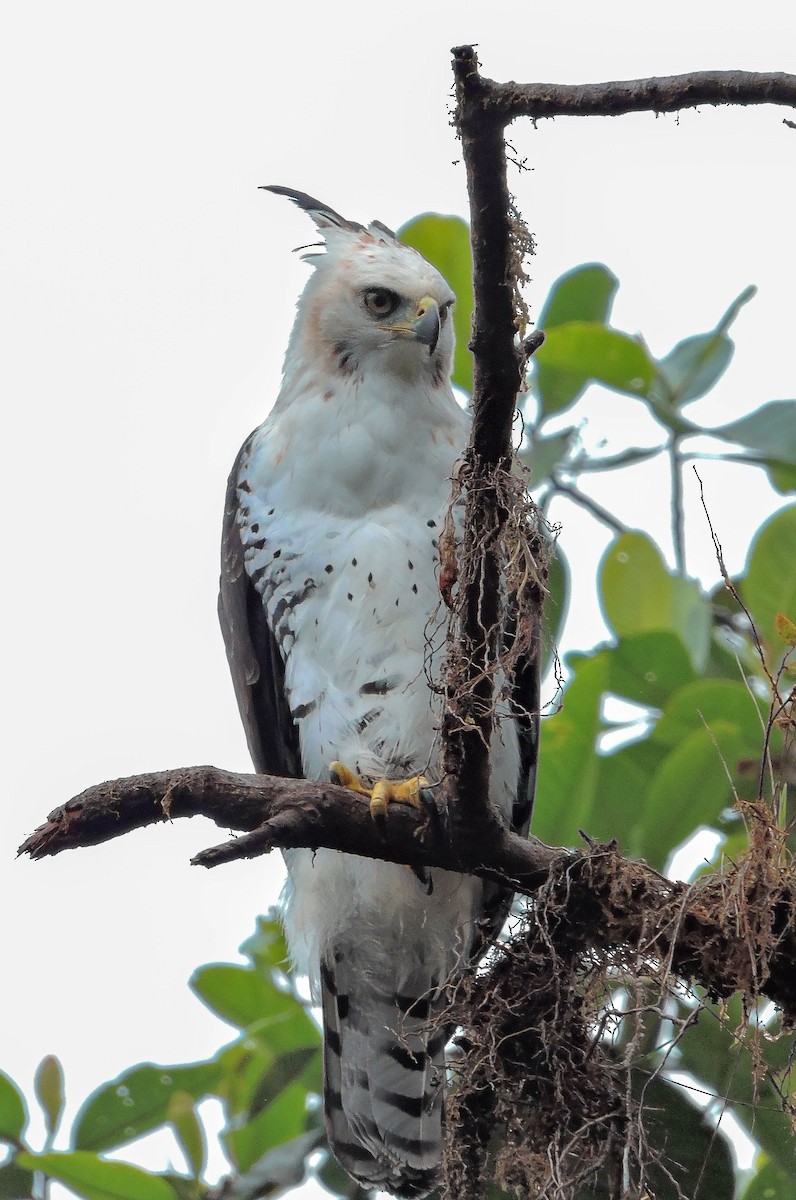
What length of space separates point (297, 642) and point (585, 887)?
123 centimetres

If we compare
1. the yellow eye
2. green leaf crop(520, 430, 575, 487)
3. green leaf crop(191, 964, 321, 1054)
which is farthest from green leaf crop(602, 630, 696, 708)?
green leaf crop(191, 964, 321, 1054)

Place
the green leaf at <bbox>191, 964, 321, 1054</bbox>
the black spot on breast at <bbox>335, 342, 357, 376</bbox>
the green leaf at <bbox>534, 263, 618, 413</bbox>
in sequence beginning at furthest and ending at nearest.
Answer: the green leaf at <bbox>534, 263, 618, 413</bbox>, the green leaf at <bbox>191, 964, 321, 1054</bbox>, the black spot on breast at <bbox>335, 342, 357, 376</bbox>

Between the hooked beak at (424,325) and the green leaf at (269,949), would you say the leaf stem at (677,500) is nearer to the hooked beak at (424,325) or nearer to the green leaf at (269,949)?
the hooked beak at (424,325)

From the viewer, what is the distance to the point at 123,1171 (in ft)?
10.4

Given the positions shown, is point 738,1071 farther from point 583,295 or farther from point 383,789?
point 583,295

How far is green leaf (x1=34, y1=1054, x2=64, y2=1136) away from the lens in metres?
3.38

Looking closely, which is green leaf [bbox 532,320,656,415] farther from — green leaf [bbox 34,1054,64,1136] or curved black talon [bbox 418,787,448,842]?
green leaf [bbox 34,1054,64,1136]

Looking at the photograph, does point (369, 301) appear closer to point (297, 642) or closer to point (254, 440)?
point (254, 440)

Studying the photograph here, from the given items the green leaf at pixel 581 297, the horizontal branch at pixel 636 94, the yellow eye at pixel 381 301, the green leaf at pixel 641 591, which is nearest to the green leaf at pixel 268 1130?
the green leaf at pixel 641 591

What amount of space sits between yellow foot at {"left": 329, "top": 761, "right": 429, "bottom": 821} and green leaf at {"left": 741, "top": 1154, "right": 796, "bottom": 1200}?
1.19m

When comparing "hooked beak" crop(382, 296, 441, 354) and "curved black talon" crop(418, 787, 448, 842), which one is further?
"hooked beak" crop(382, 296, 441, 354)

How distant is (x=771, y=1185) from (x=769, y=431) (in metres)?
2.06

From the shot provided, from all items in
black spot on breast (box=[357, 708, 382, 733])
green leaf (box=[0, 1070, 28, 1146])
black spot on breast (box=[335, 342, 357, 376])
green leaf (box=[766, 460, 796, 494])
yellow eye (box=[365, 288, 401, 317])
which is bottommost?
green leaf (box=[0, 1070, 28, 1146])

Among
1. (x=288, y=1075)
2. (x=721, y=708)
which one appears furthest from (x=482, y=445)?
(x=288, y=1075)
